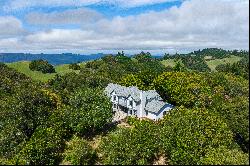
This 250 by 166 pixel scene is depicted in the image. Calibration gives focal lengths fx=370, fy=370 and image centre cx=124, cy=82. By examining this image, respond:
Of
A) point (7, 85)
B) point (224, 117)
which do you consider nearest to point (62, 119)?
point (224, 117)

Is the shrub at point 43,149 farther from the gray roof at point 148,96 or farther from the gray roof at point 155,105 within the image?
the gray roof at point 148,96

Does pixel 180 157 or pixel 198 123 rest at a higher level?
pixel 198 123

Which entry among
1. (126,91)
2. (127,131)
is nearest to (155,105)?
(126,91)

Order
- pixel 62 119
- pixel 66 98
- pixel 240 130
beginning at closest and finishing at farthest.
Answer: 1. pixel 240 130
2. pixel 62 119
3. pixel 66 98

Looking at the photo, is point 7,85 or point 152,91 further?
point 7,85

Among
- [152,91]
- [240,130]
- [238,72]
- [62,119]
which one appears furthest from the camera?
[238,72]

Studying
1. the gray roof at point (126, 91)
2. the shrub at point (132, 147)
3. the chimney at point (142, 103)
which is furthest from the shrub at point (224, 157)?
the gray roof at point (126, 91)

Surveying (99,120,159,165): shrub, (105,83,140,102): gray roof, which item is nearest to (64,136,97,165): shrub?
(99,120,159,165): shrub

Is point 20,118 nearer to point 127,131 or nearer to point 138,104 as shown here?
point 127,131

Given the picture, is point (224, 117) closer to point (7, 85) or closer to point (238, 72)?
point (7, 85)

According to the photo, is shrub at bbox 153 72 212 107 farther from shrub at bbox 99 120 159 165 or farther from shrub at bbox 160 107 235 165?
shrub at bbox 99 120 159 165
